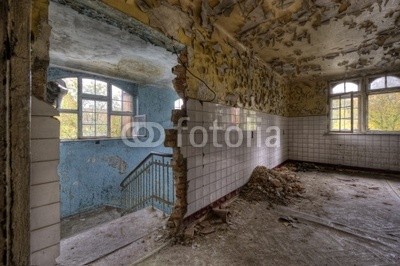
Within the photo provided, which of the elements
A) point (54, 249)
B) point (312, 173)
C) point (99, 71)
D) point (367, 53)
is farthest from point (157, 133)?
point (367, 53)

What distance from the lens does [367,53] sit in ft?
13.7

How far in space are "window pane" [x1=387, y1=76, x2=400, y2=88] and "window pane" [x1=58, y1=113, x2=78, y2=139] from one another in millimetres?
8663

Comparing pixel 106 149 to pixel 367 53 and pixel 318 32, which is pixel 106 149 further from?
pixel 367 53

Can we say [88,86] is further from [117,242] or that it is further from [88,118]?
[117,242]

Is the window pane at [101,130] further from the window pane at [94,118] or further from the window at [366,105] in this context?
the window at [366,105]

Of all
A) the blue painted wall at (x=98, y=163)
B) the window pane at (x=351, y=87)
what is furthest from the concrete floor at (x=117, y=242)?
the window pane at (x=351, y=87)

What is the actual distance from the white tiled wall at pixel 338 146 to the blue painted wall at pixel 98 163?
487 cm

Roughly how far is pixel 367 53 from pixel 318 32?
5.82 feet

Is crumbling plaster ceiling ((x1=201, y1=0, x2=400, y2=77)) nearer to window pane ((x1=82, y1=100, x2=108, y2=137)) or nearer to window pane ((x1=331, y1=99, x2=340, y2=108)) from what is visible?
window pane ((x1=331, y1=99, x2=340, y2=108))

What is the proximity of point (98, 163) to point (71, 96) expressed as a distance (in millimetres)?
2051

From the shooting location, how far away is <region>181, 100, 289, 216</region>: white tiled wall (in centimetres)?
256

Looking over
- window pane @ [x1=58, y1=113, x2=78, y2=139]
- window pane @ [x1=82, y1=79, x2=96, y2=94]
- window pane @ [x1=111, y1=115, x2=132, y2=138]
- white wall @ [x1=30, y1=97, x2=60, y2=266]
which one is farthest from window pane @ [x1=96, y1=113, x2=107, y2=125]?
white wall @ [x1=30, y1=97, x2=60, y2=266]

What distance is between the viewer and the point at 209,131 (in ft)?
9.43

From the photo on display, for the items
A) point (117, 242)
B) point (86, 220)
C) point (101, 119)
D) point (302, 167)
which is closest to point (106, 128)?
point (101, 119)
